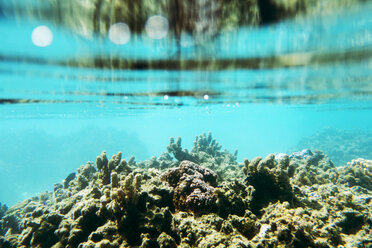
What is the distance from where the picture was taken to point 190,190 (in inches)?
230

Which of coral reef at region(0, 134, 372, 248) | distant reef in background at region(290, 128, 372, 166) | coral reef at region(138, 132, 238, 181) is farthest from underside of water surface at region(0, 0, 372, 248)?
distant reef in background at region(290, 128, 372, 166)

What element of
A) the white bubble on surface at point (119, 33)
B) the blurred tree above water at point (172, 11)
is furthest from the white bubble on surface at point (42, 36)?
the white bubble on surface at point (119, 33)

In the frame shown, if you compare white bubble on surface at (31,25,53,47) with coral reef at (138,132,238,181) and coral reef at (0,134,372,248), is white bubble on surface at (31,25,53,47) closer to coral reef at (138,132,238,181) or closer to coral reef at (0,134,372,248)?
coral reef at (0,134,372,248)

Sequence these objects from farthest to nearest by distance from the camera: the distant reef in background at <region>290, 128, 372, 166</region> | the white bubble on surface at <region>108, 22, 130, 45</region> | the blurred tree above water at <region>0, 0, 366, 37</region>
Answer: the distant reef in background at <region>290, 128, 372, 166</region> < the white bubble on surface at <region>108, 22, 130, 45</region> < the blurred tree above water at <region>0, 0, 366, 37</region>

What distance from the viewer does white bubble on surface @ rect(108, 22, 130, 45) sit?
593 centimetres

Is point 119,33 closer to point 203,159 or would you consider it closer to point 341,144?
point 203,159

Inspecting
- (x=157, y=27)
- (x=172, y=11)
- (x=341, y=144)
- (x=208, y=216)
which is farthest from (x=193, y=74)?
(x=341, y=144)

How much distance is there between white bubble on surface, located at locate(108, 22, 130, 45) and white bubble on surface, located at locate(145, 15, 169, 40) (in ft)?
2.22

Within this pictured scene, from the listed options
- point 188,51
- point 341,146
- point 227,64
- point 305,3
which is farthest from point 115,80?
point 341,146

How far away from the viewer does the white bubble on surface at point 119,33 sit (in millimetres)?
5931

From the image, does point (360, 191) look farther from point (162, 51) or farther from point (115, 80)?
point (115, 80)

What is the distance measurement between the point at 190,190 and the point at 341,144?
42.9m

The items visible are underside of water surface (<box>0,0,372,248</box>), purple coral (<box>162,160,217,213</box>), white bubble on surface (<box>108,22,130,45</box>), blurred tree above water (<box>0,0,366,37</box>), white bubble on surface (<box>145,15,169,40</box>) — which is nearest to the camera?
underside of water surface (<box>0,0,372,248</box>)

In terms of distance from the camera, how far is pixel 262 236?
3.88 metres
